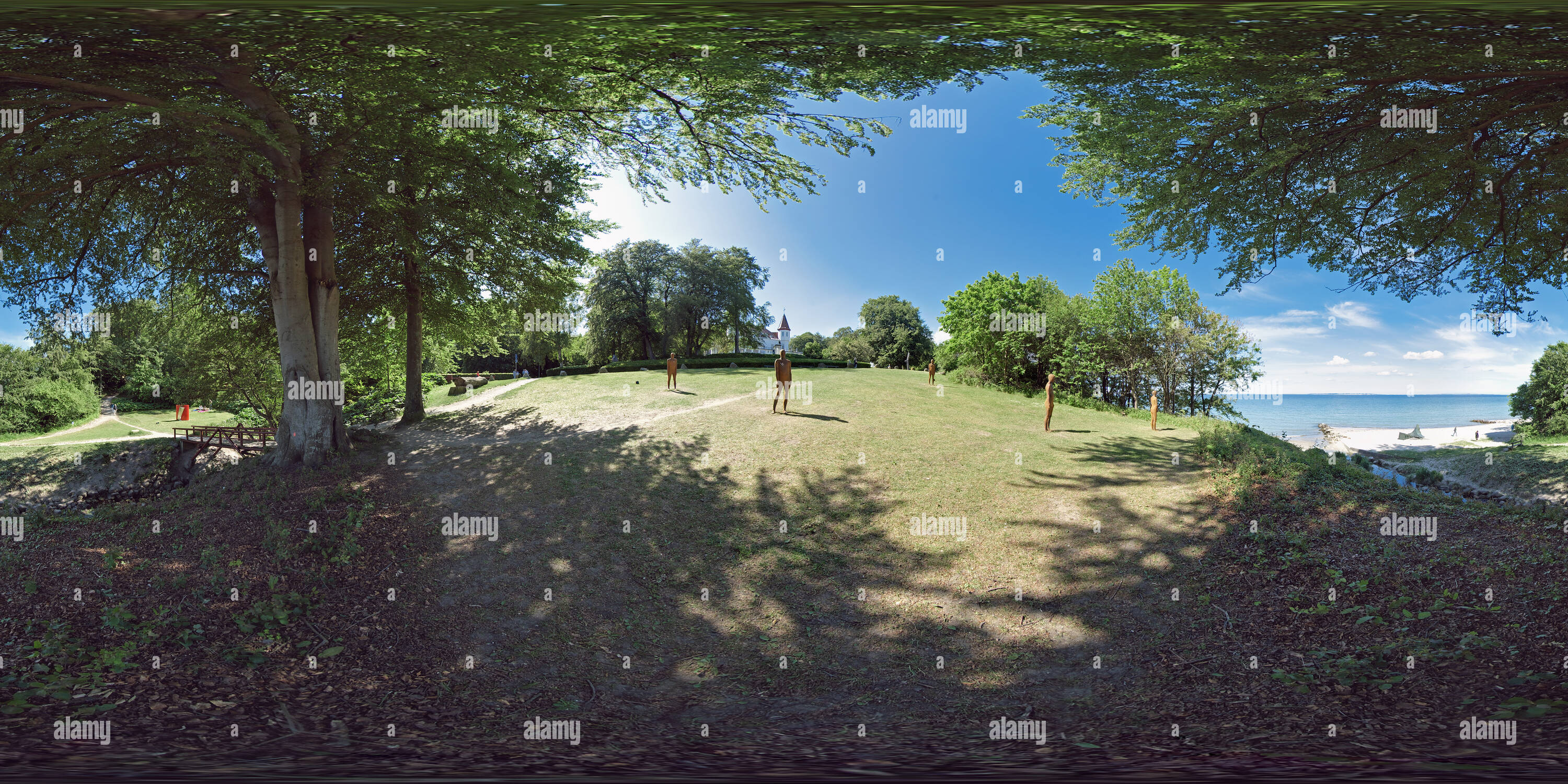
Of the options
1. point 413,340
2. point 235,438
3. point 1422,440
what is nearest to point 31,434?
point 235,438

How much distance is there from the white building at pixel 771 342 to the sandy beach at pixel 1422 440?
10.5 m

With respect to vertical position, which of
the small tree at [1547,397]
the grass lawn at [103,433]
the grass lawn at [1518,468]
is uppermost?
the small tree at [1547,397]

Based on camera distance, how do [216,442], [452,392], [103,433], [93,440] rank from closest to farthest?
[216,442], [93,440], [103,433], [452,392]

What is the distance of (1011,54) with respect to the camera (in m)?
4.55

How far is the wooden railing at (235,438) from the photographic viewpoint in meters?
16.2

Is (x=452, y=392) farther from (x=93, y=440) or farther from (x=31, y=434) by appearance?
(x=31, y=434)

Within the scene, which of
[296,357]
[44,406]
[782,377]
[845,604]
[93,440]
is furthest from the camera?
[93,440]

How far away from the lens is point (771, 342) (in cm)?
1741

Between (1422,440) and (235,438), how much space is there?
31.0 metres

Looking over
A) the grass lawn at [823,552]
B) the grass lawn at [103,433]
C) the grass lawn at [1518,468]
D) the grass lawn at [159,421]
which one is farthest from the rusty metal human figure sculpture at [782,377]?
the grass lawn at [103,433]

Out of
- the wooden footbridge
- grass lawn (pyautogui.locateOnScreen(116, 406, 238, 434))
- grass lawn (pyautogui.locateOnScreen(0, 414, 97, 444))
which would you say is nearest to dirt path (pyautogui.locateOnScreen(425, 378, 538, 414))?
the wooden footbridge

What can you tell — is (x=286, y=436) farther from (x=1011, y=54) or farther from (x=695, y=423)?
(x=1011, y=54)

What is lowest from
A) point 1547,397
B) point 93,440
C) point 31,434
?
point 93,440

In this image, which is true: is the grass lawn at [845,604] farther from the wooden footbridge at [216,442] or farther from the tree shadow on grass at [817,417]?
the wooden footbridge at [216,442]
